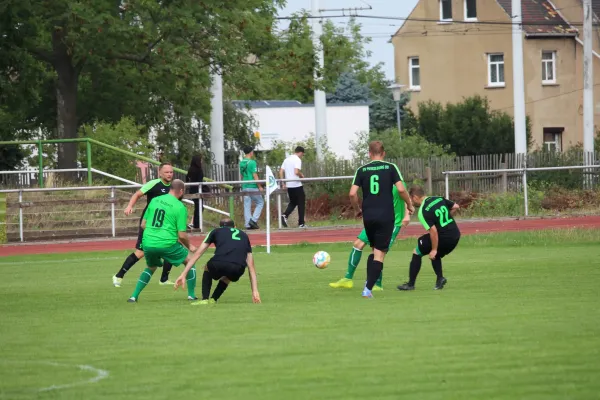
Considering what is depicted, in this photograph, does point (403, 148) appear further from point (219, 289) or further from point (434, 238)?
point (219, 289)

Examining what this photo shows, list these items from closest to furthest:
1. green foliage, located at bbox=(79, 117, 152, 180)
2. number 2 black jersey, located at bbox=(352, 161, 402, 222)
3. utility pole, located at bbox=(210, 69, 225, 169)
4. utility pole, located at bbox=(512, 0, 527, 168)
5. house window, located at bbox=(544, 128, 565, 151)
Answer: number 2 black jersey, located at bbox=(352, 161, 402, 222) → green foliage, located at bbox=(79, 117, 152, 180) → utility pole, located at bbox=(210, 69, 225, 169) → utility pole, located at bbox=(512, 0, 527, 168) → house window, located at bbox=(544, 128, 565, 151)

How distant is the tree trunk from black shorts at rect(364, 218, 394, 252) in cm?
2166

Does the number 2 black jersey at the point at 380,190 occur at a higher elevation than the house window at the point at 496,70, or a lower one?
lower

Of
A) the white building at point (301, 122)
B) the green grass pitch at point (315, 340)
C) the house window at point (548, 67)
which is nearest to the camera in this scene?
the green grass pitch at point (315, 340)

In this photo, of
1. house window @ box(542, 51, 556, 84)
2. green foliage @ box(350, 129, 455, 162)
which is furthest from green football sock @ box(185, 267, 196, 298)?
house window @ box(542, 51, 556, 84)

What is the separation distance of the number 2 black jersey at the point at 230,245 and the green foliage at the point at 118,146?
21.7 meters

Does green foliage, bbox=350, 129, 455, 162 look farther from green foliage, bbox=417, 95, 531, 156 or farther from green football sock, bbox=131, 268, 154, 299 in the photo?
green football sock, bbox=131, 268, 154, 299

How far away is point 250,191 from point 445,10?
4132cm

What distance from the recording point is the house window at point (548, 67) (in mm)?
67312

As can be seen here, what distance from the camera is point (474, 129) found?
193 ft

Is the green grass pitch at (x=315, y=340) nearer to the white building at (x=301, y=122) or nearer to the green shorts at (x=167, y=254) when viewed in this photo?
the green shorts at (x=167, y=254)

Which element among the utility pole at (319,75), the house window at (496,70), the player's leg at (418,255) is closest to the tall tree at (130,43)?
the utility pole at (319,75)

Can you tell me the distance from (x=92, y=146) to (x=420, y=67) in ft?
129

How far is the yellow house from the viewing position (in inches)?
2625
